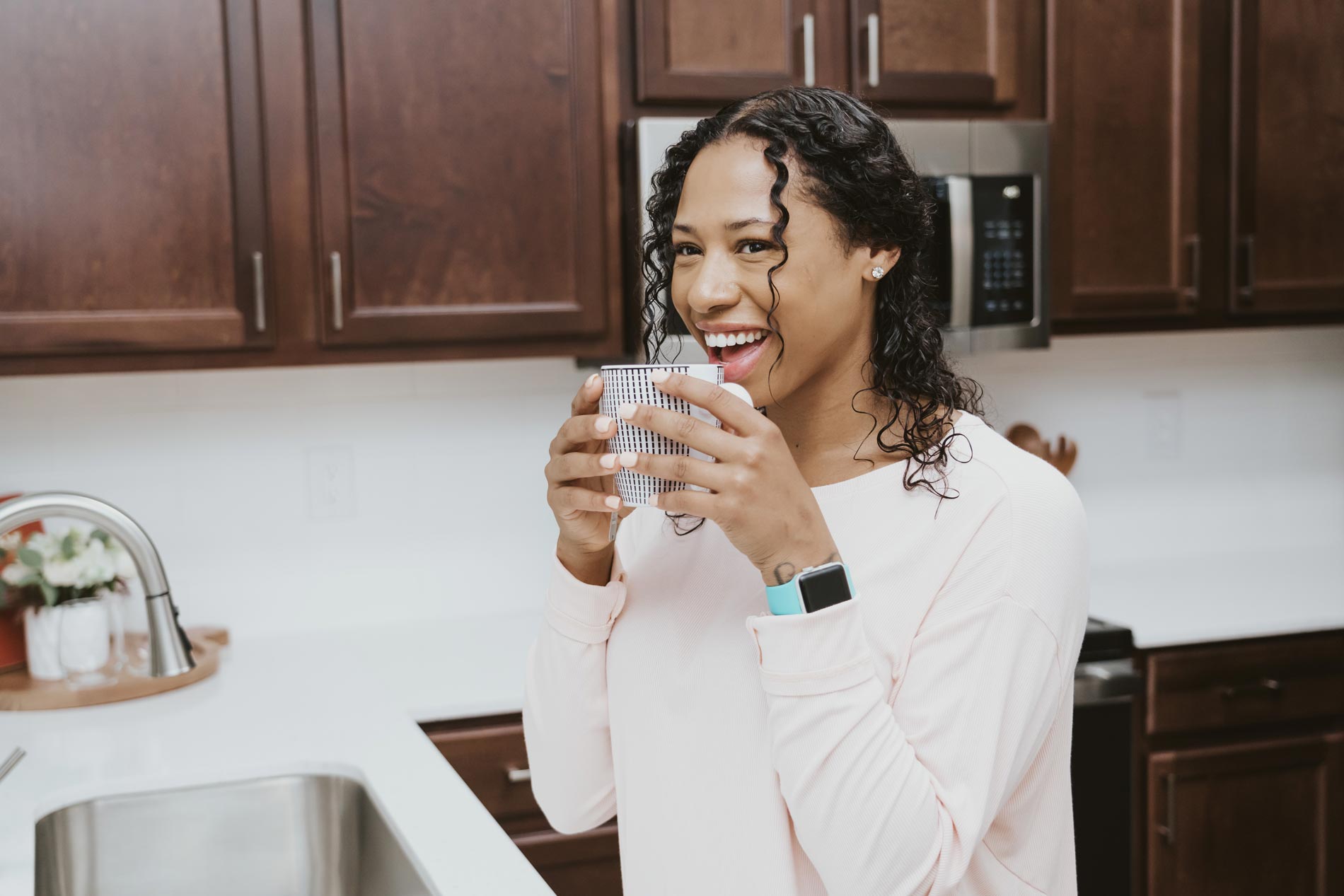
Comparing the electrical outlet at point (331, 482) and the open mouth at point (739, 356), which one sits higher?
the open mouth at point (739, 356)

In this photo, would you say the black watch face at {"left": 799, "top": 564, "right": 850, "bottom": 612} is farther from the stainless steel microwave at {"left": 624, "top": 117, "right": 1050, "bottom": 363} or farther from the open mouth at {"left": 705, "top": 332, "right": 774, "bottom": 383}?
the stainless steel microwave at {"left": 624, "top": 117, "right": 1050, "bottom": 363}

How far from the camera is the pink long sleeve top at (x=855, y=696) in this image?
2.71ft

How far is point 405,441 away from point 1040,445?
1.37 meters

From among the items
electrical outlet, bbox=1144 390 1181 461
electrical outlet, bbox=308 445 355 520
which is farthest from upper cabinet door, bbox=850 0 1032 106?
electrical outlet, bbox=308 445 355 520

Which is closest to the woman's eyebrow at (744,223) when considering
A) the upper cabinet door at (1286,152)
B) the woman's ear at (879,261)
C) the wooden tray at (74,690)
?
the woman's ear at (879,261)

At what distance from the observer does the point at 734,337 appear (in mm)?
906

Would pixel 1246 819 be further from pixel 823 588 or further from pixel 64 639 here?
pixel 64 639

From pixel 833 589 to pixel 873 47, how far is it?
5.16 feet

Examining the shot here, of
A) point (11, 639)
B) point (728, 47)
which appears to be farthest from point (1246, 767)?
point (11, 639)

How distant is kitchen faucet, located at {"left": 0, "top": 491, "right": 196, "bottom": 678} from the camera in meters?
1.14

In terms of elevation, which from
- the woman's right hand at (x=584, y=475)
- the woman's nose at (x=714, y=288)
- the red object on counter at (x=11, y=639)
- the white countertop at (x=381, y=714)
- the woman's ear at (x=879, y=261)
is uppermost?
the woman's ear at (x=879, y=261)

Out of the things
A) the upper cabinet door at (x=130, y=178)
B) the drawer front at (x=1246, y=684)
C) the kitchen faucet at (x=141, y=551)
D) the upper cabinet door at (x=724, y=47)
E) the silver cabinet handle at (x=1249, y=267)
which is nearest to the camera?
the kitchen faucet at (x=141, y=551)

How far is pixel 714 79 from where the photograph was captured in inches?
82.2

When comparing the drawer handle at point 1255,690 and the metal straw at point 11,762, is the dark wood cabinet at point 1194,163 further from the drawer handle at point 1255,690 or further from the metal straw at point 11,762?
the metal straw at point 11,762
